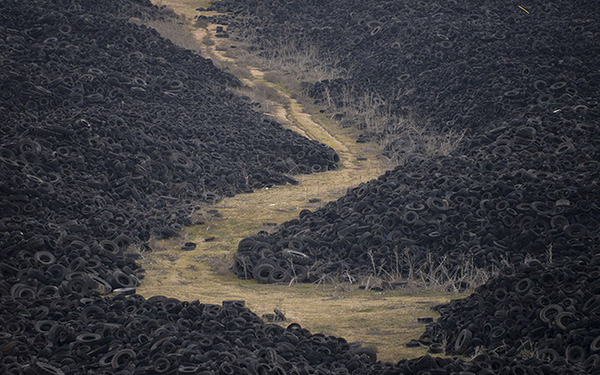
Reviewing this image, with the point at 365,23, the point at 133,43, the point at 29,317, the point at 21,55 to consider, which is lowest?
the point at 29,317

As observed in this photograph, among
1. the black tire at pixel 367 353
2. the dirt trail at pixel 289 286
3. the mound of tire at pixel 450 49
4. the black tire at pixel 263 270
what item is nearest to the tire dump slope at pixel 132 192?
the black tire at pixel 367 353

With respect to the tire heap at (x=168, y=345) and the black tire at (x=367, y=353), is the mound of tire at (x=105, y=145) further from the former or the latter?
the black tire at (x=367, y=353)

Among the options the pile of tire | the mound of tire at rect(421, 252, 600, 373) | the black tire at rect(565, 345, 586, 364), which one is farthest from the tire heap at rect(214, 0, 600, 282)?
the pile of tire

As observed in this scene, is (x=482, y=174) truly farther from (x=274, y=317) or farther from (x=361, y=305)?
(x=274, y=317)

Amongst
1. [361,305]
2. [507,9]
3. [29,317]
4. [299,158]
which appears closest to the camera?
[29,317]

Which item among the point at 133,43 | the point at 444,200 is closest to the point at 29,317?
the point at 444,200

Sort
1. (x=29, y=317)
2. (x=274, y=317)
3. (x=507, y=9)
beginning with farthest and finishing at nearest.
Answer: (x=507, y=9)
(x=274, y=317)
(x=29, y=317)

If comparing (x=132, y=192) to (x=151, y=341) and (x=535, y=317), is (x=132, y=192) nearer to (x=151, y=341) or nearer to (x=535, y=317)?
(x=151, y=341)
